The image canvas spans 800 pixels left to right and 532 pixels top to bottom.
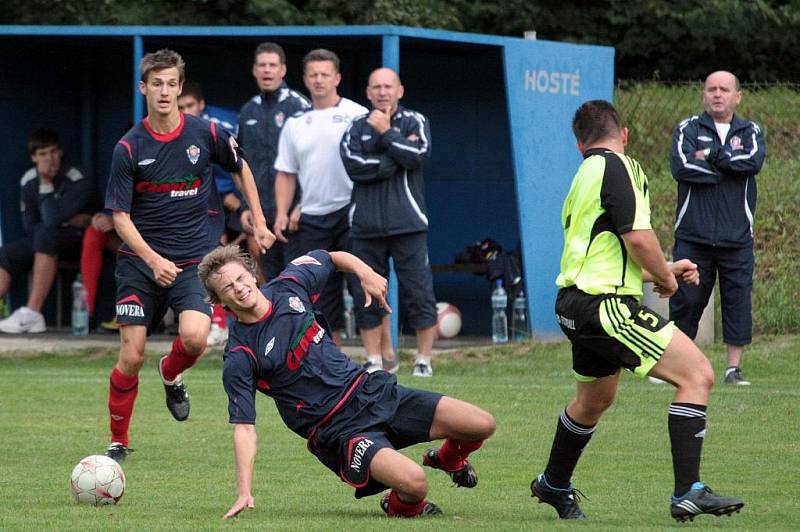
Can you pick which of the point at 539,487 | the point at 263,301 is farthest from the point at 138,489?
the point at 539,487

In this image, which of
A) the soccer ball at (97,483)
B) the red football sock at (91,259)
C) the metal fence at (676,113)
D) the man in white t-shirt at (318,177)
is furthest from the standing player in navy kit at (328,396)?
the metal fence at (676,113)

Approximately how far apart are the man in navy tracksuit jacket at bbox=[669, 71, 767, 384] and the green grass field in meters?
0.56

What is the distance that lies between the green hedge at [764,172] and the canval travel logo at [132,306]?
7046 millimetres

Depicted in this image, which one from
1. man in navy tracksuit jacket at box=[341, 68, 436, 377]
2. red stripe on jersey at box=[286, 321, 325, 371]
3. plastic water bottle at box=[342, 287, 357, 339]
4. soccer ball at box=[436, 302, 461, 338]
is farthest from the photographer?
plastic water bottle at box=[342, 287, 357, 339]

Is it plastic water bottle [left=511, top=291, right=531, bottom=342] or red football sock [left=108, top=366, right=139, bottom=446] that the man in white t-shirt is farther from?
red football sock [left=108, top=366, right=139, bottom=446]

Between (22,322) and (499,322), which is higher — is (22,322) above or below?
below

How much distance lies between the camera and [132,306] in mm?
8477

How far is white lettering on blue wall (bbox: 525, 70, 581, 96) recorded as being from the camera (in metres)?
13.7

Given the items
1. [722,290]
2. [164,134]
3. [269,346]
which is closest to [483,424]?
[269,346]

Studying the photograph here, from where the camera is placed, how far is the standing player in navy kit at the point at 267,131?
1246cm

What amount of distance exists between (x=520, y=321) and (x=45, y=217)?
466 centimetres

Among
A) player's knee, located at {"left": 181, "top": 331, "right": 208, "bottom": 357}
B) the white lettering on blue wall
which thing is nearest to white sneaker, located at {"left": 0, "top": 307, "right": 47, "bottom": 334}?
the white lettering on blue wall

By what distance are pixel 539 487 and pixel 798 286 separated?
844 centimetres

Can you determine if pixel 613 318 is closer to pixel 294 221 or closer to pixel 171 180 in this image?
pixel 171 180
